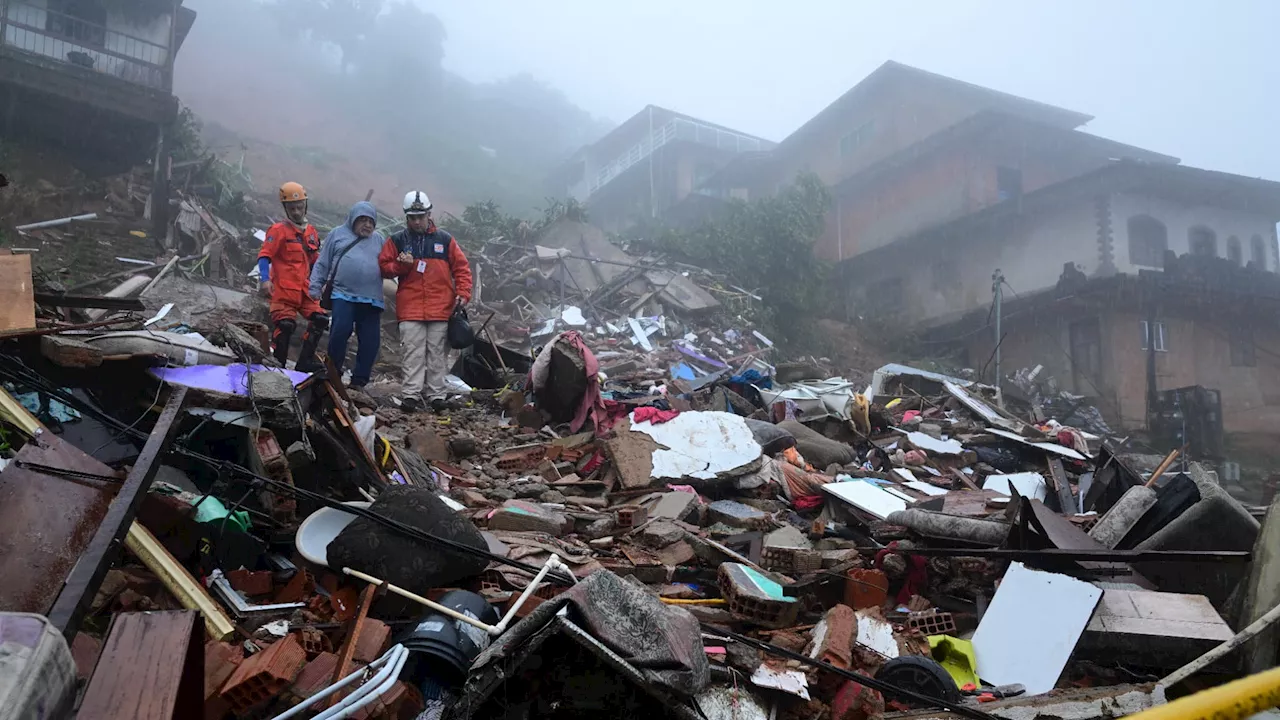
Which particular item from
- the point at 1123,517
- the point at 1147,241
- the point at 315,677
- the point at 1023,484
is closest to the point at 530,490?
the point at 315,677

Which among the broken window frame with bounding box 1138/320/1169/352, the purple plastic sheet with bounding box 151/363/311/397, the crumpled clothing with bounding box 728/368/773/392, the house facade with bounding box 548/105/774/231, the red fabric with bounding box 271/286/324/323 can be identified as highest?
the house facade with bounding box 548/105/774/231

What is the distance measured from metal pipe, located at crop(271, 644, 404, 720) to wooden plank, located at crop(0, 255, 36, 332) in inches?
106

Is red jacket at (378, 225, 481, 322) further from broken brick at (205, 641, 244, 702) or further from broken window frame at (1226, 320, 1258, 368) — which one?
broken window frame at (1226, 320, 1258, 368)

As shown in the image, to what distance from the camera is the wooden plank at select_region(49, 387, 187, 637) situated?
1.84 metres

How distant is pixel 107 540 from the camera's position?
2.13m

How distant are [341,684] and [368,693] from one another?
9cm

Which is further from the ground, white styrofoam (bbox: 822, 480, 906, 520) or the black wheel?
white styrofoam (bbox: 822, 480, 906, 520)

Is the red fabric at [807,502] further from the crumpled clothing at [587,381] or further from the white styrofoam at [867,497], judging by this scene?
the crumpled clothing at [587,381]

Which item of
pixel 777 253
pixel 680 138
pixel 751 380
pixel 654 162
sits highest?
pixel 680 138

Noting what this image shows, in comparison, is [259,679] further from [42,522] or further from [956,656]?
[956,656]

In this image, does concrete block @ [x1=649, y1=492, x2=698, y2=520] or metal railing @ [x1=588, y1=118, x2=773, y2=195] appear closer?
concrete block @ [x1=649, y1=492, x2=698, y2=520]

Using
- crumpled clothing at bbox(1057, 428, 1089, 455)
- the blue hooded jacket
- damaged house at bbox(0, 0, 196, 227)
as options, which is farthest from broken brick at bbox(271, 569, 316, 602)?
damaged house at bbox(0, 0, 196, 227)

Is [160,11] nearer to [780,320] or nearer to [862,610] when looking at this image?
[780,320]

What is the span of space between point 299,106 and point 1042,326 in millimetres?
40921
